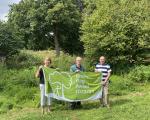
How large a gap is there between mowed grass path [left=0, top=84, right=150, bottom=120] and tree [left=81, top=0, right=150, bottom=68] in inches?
294

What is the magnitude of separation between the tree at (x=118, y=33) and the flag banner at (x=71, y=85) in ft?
27.9

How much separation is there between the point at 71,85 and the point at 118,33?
9642mm

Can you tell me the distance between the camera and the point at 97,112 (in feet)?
45.3

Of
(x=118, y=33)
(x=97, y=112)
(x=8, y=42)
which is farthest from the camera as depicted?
(x=8, y=42)

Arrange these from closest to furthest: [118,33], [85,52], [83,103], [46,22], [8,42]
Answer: [83,103], [118,33], [8,42], [85,52], [46,22]

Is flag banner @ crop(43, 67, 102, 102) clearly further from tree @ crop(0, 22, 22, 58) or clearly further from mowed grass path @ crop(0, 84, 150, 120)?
tree @ crop(0, 22, 22, 58)

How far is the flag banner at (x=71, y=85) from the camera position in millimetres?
14406

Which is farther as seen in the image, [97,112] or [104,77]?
[104,77]

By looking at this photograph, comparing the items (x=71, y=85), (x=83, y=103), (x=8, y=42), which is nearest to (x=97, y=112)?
(x=71, y=85)

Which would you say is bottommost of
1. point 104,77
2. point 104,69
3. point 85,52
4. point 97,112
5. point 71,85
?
point 97,112

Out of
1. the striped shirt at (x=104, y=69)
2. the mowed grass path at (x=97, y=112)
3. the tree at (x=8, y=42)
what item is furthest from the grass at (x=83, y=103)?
the tree at (x=8, y=42)

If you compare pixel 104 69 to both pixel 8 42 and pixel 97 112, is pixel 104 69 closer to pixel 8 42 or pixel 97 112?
pixel 97 112

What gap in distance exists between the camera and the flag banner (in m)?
14.4

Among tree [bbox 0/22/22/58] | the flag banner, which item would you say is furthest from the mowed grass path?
tree [bbox 0/22/22/58]
